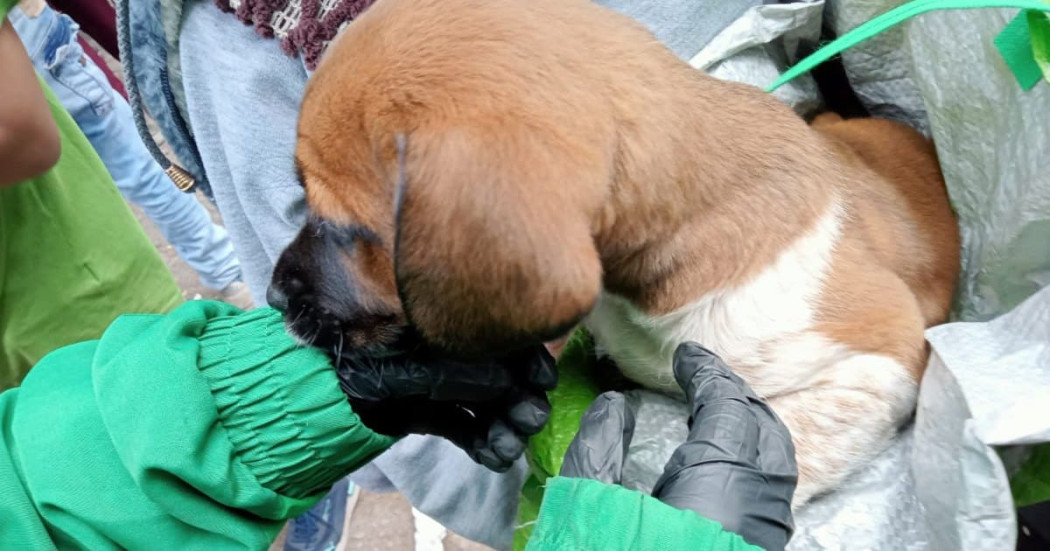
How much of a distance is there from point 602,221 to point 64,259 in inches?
80.9

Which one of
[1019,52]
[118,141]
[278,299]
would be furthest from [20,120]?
[1019,52]

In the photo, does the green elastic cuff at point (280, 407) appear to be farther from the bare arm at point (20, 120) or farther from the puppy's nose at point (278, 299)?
the bare arm at point (20, 120)

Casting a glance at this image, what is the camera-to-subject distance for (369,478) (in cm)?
271

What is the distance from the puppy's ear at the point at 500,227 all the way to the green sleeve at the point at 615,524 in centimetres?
24

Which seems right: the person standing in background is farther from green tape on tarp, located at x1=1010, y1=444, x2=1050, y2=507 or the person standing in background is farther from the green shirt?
green tape on tarp, located at x1=1010, y1=444, x2=1050, y2=507

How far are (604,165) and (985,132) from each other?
0.83 meters

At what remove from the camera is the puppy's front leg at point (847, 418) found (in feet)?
4.40

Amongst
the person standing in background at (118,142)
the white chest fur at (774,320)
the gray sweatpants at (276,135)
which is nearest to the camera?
the white chest fur at (774,320)

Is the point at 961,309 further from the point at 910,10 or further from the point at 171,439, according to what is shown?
the point at 171,439

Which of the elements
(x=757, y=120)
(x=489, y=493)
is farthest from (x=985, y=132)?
(x=489, y=493)

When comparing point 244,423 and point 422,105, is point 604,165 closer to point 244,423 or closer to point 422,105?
point 422,105

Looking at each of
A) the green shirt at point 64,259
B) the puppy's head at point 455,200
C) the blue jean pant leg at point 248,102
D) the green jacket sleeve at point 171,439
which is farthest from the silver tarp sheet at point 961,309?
the green shirt at point 64,259

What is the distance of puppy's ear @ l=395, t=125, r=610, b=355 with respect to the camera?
1011 millimetres

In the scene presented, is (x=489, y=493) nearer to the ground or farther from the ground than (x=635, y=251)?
nearer to the ground
